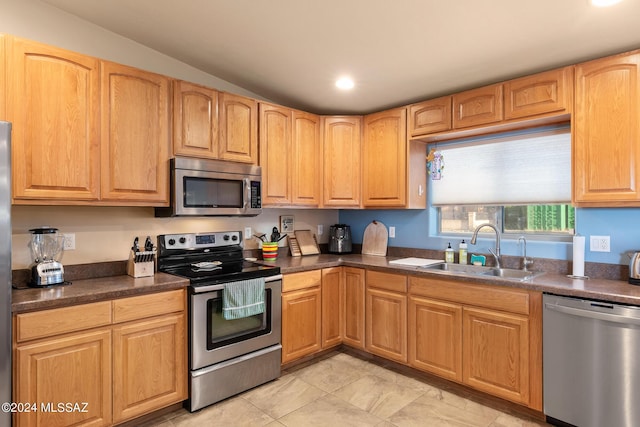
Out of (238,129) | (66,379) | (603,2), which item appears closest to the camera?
(603,2)

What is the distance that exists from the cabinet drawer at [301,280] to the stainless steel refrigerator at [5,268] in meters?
1.66

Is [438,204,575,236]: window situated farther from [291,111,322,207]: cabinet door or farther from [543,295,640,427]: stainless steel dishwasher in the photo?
[291,111,322,207]: cabinet door

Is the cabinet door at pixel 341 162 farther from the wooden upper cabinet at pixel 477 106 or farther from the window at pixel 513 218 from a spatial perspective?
the wooden upper cabinet at pixel 477 106

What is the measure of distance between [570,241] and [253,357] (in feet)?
7.93

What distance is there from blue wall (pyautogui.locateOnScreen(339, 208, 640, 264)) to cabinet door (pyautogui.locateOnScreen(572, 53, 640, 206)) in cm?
23

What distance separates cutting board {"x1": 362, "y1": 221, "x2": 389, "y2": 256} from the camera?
367 centimetres

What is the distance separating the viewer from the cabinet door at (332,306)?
10.4 feet

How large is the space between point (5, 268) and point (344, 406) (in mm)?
2060

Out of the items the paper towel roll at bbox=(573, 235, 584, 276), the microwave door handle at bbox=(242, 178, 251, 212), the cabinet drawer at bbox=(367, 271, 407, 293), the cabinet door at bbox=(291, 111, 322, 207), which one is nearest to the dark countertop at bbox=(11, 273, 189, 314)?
the microwave door handle at bbox=(242, 178, 251, 212)

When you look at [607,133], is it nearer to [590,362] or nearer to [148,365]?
[590,362]

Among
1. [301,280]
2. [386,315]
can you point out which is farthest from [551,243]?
[301,280]

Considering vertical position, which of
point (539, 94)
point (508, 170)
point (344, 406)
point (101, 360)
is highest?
point (539, 94)

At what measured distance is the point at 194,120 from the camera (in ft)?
8.64

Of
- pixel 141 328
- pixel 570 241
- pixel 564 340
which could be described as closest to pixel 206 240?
pixel 141 328
